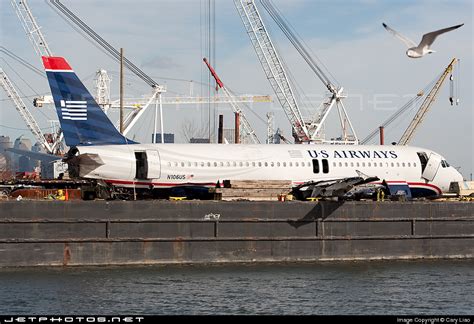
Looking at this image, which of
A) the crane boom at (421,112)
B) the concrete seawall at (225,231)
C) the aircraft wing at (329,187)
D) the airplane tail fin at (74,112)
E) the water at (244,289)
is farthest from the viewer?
the crane boom at (421,112)

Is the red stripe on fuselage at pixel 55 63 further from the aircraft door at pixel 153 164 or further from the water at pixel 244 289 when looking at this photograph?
the water at pixel 244 289

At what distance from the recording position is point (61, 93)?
4309cm

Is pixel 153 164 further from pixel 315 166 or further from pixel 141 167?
pixel 315 166

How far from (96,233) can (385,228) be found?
44.2 ft

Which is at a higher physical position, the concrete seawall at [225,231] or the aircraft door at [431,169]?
the aircraft door at [431,169]

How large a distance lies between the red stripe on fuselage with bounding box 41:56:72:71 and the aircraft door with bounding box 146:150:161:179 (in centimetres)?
580

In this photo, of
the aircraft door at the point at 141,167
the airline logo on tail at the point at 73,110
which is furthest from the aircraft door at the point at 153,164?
the airline logo on tail at the point at 73,110

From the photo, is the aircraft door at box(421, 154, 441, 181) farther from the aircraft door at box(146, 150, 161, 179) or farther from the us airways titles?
the aircraft door at box(146, 150, 161, 179)

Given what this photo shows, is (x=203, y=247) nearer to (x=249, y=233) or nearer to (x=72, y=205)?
(x=249, y=233)

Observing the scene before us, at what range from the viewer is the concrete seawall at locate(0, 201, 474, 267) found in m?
36.5

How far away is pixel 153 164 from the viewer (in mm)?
42750

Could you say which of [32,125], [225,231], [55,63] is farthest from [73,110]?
[32,125]

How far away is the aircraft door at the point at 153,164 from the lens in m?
42.7

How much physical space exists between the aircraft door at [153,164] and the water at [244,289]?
6561 mm
